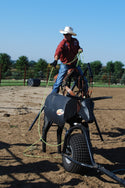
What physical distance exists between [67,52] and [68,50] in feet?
0.15

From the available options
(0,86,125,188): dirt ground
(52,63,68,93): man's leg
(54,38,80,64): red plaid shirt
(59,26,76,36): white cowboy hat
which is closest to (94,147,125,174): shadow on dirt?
(0,86,125,188): dirt ground

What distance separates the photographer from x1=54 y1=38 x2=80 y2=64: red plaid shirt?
4.62 m

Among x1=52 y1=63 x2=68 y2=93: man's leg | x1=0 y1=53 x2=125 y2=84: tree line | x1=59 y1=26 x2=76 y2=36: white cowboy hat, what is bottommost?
x1=52 y1=63 x2=68 y2=93: man's leg

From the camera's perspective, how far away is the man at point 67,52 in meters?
4.59

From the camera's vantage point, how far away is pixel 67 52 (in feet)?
15.5

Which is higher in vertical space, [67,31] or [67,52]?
[67,31]

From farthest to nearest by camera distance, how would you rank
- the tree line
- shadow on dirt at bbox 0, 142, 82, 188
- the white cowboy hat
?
1. the tree line
2. the white cowboy hat
3. shadow on dirt at bbox 0, 142, 82, 188

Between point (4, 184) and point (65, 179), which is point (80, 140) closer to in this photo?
point (65, 179)

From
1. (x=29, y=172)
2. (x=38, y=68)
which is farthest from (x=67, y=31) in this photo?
(x=38, y=68)

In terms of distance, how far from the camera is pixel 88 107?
3.44 meters

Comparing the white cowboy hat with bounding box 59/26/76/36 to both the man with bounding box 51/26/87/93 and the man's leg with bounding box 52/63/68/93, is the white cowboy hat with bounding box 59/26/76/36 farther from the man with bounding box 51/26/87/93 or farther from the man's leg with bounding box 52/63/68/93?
the man's leg with bounding box 52/63/68/93

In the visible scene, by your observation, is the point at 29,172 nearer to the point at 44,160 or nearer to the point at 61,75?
the point at 44,160

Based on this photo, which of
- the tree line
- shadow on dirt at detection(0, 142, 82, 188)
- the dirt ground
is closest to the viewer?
shadow on dirt at detection(0, 142, 82, 188)

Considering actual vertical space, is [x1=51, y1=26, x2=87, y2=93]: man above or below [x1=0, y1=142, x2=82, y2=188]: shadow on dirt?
above
